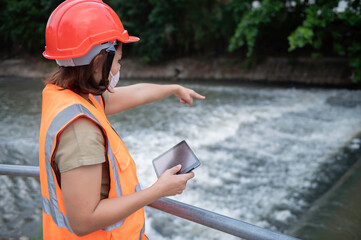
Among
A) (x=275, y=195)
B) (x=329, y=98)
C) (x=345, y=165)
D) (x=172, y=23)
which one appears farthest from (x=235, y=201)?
(x=172, y=23)

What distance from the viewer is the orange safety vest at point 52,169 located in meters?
0.87

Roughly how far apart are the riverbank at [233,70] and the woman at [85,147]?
444 inches

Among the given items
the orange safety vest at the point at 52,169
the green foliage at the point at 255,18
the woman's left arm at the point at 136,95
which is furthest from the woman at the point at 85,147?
A: the green foliage at the point at 255,18

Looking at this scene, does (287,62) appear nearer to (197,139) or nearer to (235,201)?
(197,139)

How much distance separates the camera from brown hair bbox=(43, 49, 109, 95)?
0.99 m

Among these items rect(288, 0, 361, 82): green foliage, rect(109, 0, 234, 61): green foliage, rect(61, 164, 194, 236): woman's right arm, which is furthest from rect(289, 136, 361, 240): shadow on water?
rect(109, 0, 234, 61): green foliage

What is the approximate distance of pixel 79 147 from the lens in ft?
2.69

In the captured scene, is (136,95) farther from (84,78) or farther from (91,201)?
(91,201)

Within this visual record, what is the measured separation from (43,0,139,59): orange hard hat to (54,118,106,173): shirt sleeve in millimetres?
248

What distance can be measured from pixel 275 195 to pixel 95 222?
4.23 metres

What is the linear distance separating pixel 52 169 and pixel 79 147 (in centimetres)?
14

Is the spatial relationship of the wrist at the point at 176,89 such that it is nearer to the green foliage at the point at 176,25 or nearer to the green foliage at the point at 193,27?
the green foliage at the point at 193,27

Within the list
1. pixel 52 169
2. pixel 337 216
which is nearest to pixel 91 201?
pixel 52 169

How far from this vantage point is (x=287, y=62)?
14.6 m
